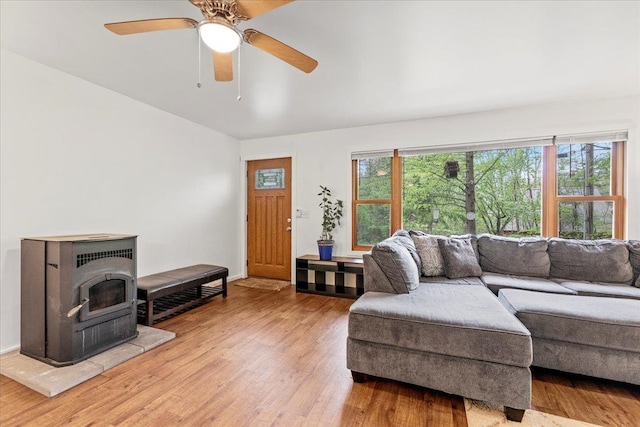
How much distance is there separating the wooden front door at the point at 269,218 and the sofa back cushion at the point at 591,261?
3.40 metres

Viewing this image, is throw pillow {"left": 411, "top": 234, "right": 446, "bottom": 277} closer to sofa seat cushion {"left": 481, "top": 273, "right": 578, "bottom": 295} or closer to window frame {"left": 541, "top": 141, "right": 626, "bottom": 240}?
sofa seat cushion {"left": 481, "top": 273, "right": 578, "bottom": 295}

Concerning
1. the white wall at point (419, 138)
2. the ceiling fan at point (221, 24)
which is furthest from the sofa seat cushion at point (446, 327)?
the white wall at point (419, 138)

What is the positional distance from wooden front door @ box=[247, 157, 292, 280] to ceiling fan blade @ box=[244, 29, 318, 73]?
2861mm

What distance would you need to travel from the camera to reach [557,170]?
3.34 meters

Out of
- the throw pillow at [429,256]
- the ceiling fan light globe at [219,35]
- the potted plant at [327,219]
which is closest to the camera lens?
the ceiling fan light globe at [219,35]

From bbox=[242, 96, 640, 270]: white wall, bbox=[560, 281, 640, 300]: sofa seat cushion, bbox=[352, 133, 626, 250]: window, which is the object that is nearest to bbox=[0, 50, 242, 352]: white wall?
bbox=[242, 96, 640, 270]: white wall

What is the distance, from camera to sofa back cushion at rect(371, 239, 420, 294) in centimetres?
229

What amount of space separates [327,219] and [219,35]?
2.97 meters

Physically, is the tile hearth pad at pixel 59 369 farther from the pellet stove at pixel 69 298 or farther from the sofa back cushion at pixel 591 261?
the sofa back cushion at pixel 591 261

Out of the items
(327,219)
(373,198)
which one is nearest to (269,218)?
(327,219)

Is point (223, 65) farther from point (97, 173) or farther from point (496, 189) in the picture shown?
point (496, 189)

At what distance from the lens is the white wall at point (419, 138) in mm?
3041

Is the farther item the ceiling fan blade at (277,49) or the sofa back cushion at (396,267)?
the sofa back cushion at (396,267)

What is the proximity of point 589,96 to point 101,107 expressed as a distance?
16.9 ft
